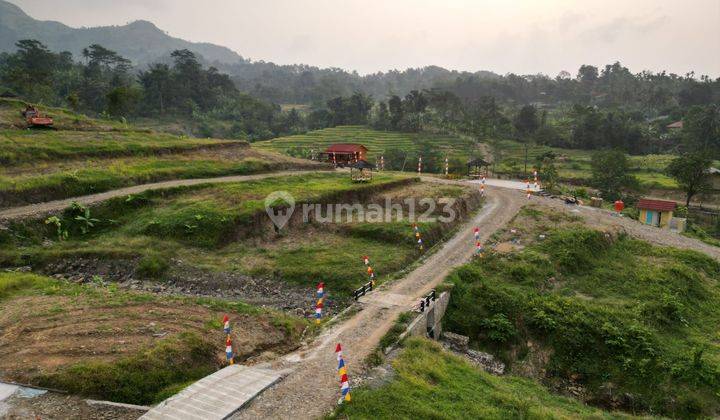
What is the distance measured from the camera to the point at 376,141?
76.9 meters

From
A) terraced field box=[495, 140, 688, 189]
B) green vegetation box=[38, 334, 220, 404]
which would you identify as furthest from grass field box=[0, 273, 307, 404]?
terraced field box=[495, 140, 688, 189]

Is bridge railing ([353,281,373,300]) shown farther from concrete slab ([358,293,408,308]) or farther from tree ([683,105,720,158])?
tree ([683,105,720,158])

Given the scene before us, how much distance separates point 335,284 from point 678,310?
1513 centimetres

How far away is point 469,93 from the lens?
14038 centimetres

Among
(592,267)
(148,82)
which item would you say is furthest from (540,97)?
→ (592,267)

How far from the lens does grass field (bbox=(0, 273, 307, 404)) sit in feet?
37.3

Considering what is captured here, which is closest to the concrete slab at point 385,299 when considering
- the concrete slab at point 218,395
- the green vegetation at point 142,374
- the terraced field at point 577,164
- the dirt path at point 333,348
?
the dirt path at point 333,348

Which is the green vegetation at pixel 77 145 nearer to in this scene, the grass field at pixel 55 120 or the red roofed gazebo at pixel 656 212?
the grass field at pixel 55 120

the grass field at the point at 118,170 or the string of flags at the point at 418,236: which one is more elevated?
the grass field at the point at 118,170

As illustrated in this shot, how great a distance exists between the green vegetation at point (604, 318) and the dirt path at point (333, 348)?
173 centimetres

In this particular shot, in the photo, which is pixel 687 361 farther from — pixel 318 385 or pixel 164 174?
pixel 164 174

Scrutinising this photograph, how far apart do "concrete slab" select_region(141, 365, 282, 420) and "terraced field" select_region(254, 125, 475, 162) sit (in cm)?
5373

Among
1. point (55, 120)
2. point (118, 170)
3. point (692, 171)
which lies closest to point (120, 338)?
point (118, 170)

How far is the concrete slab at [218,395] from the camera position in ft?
33.3
